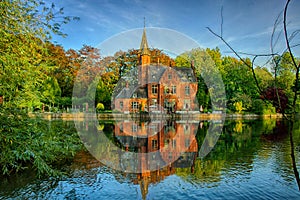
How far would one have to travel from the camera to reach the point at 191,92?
32.5m

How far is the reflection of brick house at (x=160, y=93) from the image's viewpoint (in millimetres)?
32125

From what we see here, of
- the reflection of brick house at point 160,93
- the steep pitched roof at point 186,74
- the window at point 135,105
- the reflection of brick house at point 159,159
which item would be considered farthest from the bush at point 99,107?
the reflection of brick house at point 159,159

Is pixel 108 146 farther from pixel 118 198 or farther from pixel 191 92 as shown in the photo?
pixel 191 92

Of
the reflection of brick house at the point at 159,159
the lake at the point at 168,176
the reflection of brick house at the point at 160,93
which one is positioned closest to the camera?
the lake at the point at 168,176

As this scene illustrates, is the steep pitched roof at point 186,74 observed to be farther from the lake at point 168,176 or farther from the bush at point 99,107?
the lake at point 168,176

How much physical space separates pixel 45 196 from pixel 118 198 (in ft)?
4.85

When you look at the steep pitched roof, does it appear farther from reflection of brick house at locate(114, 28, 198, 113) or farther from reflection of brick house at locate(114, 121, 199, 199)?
reflection of brick house at locate(114, 121, 199, 199)

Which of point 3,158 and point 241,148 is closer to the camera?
point 3,158

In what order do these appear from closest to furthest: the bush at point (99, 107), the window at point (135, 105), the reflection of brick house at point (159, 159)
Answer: the reflection of brick house at point (159, 159)
the bush at point (99, 107)
the window at point (135, 105)

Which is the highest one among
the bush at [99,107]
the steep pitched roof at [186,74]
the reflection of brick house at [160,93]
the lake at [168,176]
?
the steep pitched roof at [186,74]

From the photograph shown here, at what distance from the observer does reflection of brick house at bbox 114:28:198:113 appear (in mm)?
32125

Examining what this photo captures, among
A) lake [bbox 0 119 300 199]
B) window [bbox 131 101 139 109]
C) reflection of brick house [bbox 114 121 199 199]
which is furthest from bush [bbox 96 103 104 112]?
lake [bbox 0 119 300 199]

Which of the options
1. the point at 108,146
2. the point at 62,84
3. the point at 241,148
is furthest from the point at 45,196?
the point at 62,84

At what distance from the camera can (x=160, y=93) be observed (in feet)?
105
